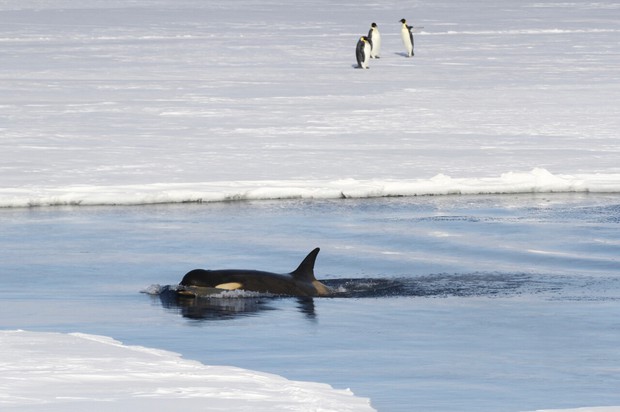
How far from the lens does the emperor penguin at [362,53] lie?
2978cm

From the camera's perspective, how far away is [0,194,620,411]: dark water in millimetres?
6953

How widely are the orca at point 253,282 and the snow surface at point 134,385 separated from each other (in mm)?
1942

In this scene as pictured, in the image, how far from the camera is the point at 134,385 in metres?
6.15

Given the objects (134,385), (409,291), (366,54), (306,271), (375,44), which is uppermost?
(375,44)

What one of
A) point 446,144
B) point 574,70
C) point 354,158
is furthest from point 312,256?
point 574,70

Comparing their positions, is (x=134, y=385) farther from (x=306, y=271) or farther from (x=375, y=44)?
(x=375, y=44)

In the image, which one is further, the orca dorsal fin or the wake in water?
the orca dorsal fin

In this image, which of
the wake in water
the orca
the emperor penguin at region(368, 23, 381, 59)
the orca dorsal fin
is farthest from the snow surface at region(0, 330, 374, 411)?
the emperor penguin at region(368, 23, 381, 59)

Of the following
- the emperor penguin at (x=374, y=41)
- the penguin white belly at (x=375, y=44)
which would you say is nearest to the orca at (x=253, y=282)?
the emperor penguin at (x=374, y=41)

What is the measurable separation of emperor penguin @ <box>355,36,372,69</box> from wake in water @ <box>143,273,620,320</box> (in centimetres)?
1985

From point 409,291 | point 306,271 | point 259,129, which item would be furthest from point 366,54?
point 306,271

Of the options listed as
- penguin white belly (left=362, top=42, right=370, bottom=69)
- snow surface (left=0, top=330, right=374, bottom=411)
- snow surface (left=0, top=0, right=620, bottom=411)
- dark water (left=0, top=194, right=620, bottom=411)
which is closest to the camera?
snow surface (left=0, top=330, right=374, bottom=411)

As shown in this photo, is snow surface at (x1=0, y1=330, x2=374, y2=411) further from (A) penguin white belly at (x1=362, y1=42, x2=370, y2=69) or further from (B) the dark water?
(A) penguin white belly at (x1=362, y1=42, x2=370, y2=69)

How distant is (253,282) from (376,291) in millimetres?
932
